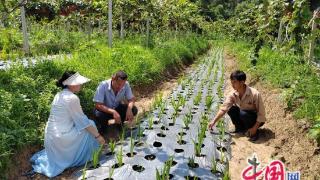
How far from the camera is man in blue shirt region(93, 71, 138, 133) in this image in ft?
14.6

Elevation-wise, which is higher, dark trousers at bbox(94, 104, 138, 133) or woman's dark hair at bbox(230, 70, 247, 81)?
woman's dark hair at bbox(230, 70, 247, 81)

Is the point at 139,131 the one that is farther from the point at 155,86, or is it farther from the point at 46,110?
the point at 155,86

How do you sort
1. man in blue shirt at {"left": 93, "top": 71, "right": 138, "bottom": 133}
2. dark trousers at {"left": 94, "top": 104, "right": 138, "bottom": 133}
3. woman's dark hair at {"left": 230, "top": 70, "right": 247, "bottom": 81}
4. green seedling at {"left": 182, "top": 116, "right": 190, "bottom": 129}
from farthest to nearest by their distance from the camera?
green seedling at {"left": 182, "top": 116, "right": 190, "bottom": 129}, dark trousers at {"left": 94, "top": 104, "right": 138, "bottom": 133}, man in blue shirt at {"left": 93, "top": 71, "right": 138, "bottom": 133}, woman's dark hair at {"left": 230, "top": 70, "right": 247, "bottom": 81}

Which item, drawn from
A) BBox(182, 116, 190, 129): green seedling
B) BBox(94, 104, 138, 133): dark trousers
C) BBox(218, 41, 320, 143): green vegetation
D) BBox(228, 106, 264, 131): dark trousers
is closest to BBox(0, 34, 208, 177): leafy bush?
BBox(94, 104, 138, 133): dark trousers

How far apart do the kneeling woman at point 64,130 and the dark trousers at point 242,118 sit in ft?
7.06

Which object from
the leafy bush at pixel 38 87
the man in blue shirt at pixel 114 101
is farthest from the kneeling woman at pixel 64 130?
the man in blue shirt at pixel 114 101

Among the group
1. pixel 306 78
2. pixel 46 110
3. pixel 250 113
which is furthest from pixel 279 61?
pixel 46 110

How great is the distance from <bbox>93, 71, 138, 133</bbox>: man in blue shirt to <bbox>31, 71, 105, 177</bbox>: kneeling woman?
743mm

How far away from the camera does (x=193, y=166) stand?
3719 millimetres

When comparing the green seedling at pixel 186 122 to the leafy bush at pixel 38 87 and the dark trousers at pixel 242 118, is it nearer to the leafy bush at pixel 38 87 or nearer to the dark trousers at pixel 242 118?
the dark trousers at pixel 242 118

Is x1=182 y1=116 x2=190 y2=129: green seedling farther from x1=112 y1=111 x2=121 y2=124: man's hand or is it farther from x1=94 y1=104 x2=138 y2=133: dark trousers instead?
x1=112 y1=111 x2=121 y2=124: man's hand

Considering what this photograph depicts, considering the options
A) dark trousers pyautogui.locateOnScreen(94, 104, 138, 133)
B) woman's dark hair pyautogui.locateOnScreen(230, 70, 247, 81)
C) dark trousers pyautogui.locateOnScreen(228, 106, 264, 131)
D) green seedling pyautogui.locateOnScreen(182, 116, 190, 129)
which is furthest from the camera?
green seedling pyautogui.locateOnScreen(182, 116, 190, 129)

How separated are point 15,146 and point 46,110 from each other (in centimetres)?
74

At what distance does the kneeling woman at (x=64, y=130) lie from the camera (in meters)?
3.62
